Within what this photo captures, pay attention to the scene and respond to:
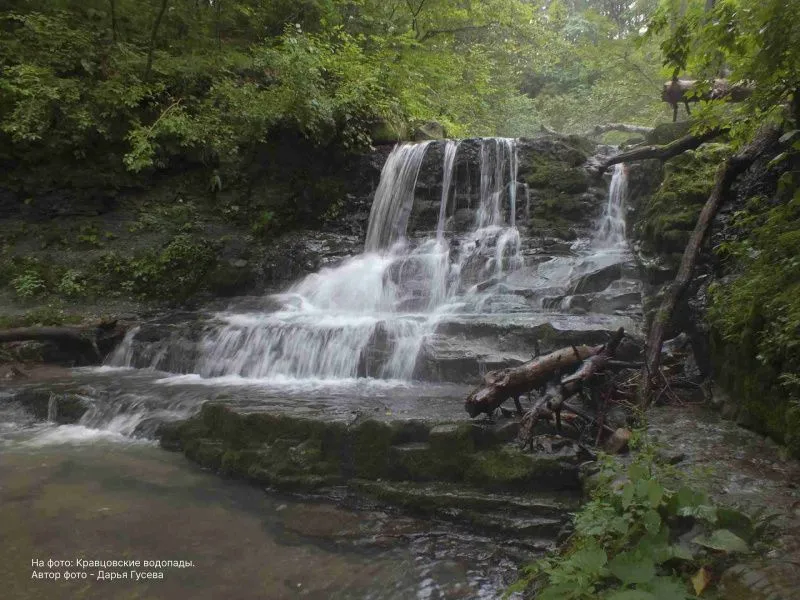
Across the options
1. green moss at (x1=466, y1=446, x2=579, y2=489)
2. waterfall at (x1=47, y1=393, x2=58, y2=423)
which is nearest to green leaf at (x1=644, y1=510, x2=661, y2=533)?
green moss at (x1=466, y1=446, x2=579, y2=489)

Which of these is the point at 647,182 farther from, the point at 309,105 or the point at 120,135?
the point at 120,135

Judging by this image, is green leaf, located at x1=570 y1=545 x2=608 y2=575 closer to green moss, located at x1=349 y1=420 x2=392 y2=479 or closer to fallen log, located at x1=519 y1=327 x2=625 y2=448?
fallen log, located at x1=519 y1=327 x2=625 y2=448

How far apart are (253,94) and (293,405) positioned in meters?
8.27

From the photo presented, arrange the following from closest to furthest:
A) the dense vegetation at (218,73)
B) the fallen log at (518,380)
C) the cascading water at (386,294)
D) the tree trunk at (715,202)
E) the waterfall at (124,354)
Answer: the fallen log at (518,380) < the tree trunk at (715,202) < the cascading water at (386,294) < the waterfall at (124,354) < the dense vegetation at (218,73)

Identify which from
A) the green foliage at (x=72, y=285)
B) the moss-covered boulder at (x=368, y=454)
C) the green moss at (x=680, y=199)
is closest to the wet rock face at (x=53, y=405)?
the moss-covered boulder at (x=368, y=454)

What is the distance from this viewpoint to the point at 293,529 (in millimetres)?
3783

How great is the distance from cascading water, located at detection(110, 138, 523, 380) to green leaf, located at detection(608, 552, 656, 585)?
462cm

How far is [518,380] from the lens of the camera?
4.61 m

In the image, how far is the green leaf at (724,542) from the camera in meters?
2.18

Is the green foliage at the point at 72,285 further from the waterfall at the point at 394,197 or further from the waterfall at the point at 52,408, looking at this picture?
the waterfall at the point at 394,197

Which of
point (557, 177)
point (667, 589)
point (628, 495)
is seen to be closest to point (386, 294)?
point (557, 177)

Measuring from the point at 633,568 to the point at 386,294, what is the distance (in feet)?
25.4

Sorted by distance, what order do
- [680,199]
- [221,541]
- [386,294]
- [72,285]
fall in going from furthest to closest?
[72,285] → [386,294] → [680,199] → [221,541]

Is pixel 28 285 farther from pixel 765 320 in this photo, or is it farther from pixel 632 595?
pixel 765 320
